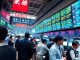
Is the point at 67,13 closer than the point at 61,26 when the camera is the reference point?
Yes

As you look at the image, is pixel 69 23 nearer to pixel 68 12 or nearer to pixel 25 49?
pixel 68 12

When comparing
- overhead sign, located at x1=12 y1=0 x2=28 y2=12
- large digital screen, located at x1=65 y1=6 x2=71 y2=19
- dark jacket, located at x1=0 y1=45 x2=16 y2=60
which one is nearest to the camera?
dark jacket, located at x1=0 y1=45 x2=16 y2=60

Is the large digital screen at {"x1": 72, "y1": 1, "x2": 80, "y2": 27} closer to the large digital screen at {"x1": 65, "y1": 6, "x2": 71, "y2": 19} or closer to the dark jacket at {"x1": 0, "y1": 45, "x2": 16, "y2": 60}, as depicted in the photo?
the large digital screen at {"x1": 65, "y1": 6, "x2": 71, "y2": 19}

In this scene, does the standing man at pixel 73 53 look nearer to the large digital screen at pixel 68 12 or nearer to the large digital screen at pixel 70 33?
the large digital screen at pixel 70 33

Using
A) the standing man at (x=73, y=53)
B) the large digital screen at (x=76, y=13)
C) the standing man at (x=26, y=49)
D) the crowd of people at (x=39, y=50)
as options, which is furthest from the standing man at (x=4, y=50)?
the large digital screen at (x=76, y=13)

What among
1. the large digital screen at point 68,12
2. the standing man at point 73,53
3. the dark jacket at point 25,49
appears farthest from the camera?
the large digital screen at point 68,12

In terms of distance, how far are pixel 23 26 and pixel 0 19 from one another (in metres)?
23.9

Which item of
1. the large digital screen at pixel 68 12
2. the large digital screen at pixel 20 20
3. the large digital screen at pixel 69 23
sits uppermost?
the large digital screen at pixel 20 20

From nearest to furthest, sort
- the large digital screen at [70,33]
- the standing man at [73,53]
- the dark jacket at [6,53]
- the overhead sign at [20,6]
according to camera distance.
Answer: the dark jacket at [6,53], the standing man at [73,53], the large digital screen at [70,33], the overhead sign at [20,6]

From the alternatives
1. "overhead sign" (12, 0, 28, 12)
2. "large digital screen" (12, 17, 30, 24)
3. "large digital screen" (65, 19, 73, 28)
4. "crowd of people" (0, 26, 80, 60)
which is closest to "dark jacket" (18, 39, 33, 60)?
"crowd of people" (0, 26, 80, 60)

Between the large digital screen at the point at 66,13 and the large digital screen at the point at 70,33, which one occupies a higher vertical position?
the large digital screen at the point at 66,13

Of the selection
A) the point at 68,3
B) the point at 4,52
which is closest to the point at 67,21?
the point at 68,3

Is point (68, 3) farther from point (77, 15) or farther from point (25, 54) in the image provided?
point (25, 54)

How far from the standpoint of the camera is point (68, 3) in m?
8.38
